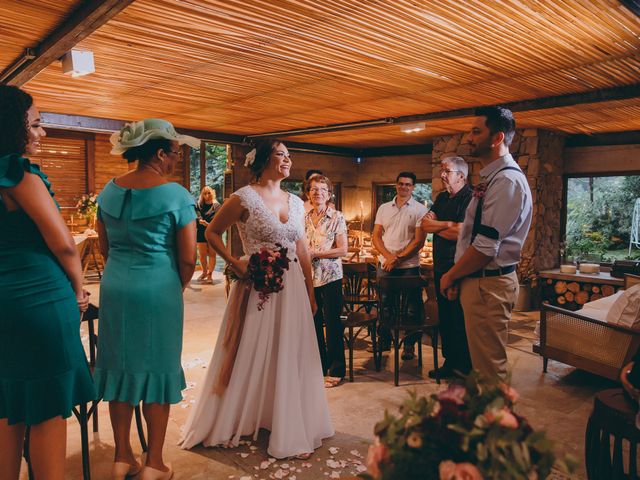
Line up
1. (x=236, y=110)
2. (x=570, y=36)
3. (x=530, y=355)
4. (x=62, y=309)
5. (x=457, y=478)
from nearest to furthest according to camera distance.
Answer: (x=457, y=478) → (x=62, y=309) → (x=570, y=36) → (x=530, y=355) → (x=236, y=110)

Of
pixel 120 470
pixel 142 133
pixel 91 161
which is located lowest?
pixel 120 470

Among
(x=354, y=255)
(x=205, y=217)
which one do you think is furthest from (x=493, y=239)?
(x=205, y=217)

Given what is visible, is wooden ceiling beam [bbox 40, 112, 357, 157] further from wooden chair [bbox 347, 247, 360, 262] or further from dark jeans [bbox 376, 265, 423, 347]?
dark jeans [bbox 376, 265, 423, 347]

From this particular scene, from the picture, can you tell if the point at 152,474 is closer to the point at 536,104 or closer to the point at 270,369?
the point at 270,369

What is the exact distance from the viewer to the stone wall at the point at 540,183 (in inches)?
295

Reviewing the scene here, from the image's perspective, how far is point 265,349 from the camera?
297 centimetres

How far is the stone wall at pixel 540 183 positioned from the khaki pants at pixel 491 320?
192 inches

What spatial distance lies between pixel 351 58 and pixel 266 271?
203 centimetres

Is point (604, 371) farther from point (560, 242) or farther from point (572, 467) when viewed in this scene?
point (560, 242)

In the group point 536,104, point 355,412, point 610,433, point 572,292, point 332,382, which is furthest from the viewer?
point 572,292

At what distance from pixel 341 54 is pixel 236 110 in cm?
302

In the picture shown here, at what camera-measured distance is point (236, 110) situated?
6.61 m

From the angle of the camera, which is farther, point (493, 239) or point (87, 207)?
point (87, 207)

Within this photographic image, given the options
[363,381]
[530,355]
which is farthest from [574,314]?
[363,381]
